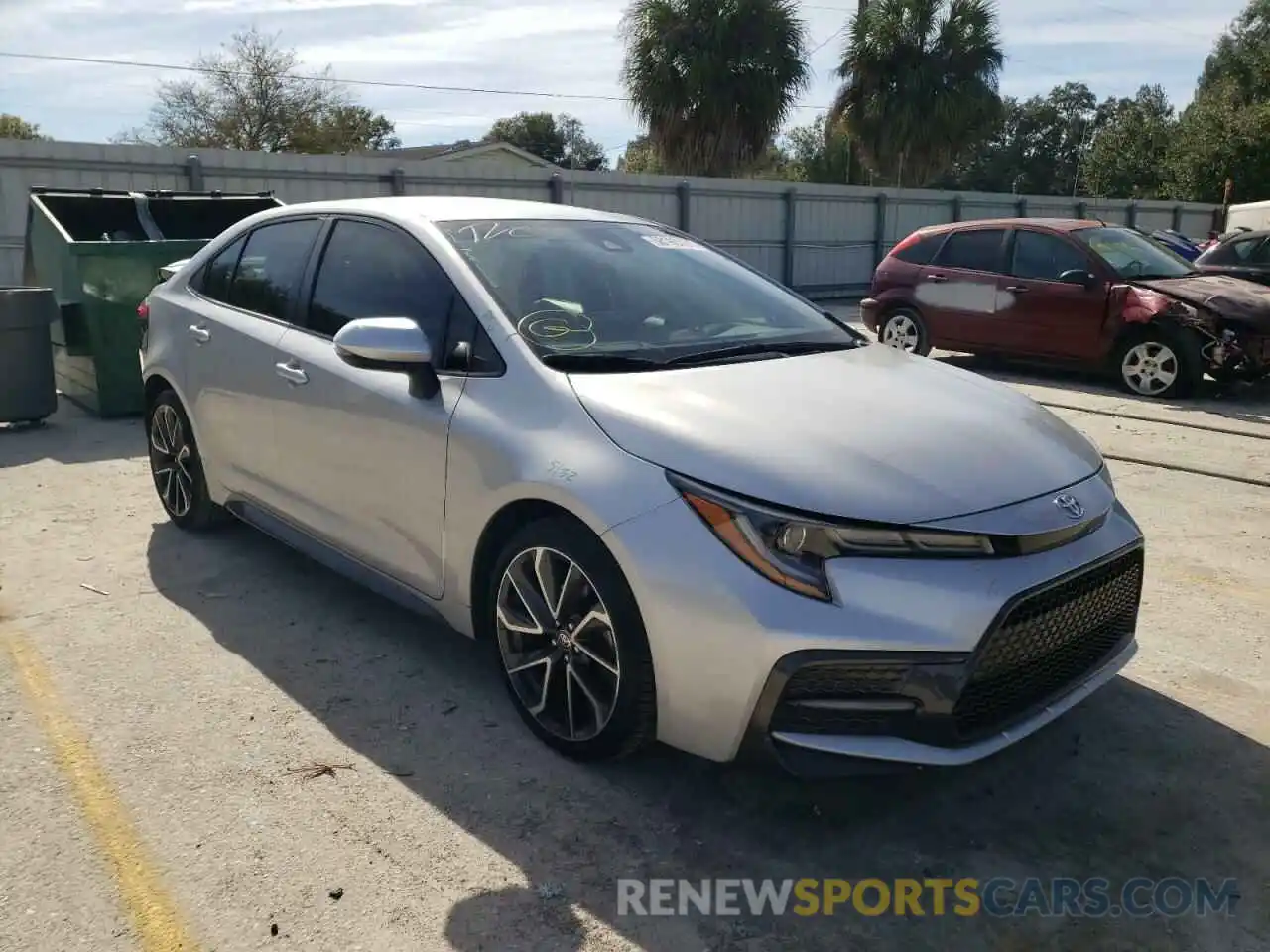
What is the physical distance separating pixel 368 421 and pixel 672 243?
1.43 metres

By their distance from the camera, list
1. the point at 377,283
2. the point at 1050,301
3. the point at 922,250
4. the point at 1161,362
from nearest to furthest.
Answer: the point at 377,283, the point at 1161,362, the point at 1050,301, the point at 922,250

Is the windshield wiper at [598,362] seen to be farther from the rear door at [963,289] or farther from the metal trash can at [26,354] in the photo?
the rear door at [963,289]

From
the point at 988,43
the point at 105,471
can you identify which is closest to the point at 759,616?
the point at 105,471

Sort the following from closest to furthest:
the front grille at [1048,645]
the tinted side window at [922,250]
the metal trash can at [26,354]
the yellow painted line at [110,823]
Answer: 1. the yellow painted line at [110,823]
2. the front grille at [1048,645]
3. the metal trash can at [26,354]
4. the tinted side window at [922,250]

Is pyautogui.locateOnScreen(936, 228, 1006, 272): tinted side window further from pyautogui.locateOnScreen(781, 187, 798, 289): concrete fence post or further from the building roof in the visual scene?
the building roof

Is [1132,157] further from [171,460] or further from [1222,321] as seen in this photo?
[171,460]

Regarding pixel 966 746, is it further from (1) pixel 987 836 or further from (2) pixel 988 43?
(2) pixel 988 43

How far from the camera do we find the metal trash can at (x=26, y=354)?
24.4 feet

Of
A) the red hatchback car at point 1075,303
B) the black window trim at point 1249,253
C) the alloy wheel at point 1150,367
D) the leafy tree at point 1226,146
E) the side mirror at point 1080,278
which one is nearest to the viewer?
the red hatchback car at point 1075,303

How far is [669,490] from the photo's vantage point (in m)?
2.62

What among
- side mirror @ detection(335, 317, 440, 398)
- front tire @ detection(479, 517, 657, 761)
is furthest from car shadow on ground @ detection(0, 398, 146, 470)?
front tire @ detection(479, 517, 657, 761)

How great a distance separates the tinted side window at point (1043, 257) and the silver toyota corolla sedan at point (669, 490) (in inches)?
259

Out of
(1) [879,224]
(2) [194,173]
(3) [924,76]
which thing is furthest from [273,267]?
(3) [924,76]

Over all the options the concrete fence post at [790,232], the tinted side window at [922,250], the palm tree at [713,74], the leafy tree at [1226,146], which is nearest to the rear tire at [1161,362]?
the tinted side window at [922,250]
